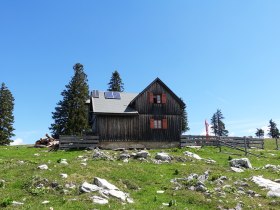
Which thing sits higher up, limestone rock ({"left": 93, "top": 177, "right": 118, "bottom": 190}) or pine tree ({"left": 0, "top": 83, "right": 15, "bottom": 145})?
pine tree ({"left": 0, "top": 83, "right": 15, "bottom": 145})

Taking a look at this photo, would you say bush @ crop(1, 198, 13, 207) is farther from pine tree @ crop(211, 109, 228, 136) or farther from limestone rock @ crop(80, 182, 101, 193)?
pine tree @ crop(211, 109, 228, 136)

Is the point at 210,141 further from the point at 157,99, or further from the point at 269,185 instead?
the point at 269,185

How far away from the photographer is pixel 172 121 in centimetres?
4419

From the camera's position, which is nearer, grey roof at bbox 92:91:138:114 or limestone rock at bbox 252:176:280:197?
limestone rock at bbox 252:176:280:197

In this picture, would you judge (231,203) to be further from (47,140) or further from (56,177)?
(47,140)

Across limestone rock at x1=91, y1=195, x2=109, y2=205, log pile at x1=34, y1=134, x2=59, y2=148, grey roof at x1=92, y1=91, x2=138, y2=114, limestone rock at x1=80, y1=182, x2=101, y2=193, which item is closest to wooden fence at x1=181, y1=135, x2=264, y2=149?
grey roof at x1=92, y1=91, x2=138, y2=114

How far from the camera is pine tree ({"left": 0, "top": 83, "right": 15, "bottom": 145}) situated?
2445 inches

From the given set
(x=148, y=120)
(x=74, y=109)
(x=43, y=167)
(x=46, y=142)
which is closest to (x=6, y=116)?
(x=74, y=109)

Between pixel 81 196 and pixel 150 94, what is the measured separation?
2777 cm

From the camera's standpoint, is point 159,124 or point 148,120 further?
point 159,124

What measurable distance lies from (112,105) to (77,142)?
277 inches

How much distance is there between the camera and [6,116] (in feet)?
208

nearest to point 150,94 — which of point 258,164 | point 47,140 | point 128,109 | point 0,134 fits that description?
point 128,109

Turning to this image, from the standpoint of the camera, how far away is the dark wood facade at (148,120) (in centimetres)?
4178
